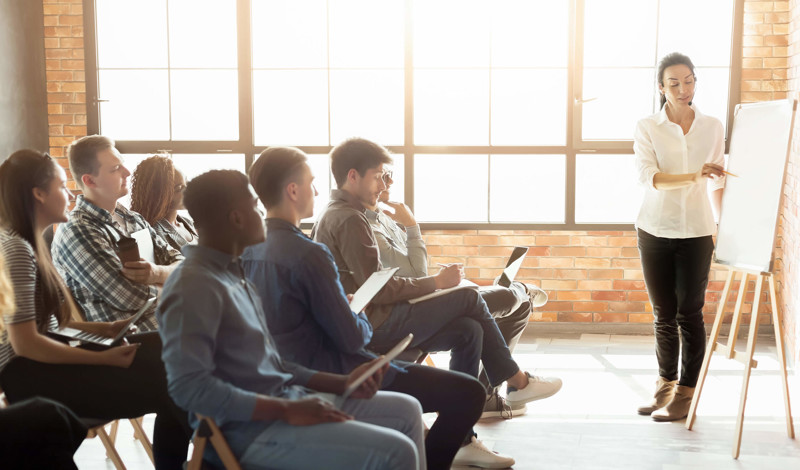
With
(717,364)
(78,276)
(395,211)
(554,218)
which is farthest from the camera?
(554,218)

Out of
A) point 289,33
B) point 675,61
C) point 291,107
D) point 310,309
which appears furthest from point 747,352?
point 289,33

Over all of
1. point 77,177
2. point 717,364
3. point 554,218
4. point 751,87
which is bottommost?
point 717,364

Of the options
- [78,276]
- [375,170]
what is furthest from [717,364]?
[78,276]

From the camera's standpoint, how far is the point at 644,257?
3680mm

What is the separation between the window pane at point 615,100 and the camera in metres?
5.12

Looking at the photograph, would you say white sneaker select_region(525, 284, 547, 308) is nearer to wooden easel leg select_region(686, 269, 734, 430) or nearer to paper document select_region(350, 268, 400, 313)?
wooden easel leg select_region(686, 269, 734, 430)

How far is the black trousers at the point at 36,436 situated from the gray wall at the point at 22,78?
3.13 metres

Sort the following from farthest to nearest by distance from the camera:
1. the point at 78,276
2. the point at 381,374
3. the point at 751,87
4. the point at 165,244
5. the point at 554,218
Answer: the point at 554,218 < the point at 751,87 < the point at 165,244 < the point at 78,276 < the point at 381,374

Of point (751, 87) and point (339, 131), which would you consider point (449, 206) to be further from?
point (751, 87)

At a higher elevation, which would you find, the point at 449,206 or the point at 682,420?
the point at 449,206

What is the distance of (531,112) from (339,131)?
3.94 feet

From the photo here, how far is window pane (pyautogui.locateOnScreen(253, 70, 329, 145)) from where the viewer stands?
17.5ft

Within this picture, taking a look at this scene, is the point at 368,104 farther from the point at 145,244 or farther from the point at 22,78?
the point at 145,244

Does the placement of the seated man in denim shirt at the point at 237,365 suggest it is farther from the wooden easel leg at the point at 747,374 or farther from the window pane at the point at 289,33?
the window pane at the point at 289,33
